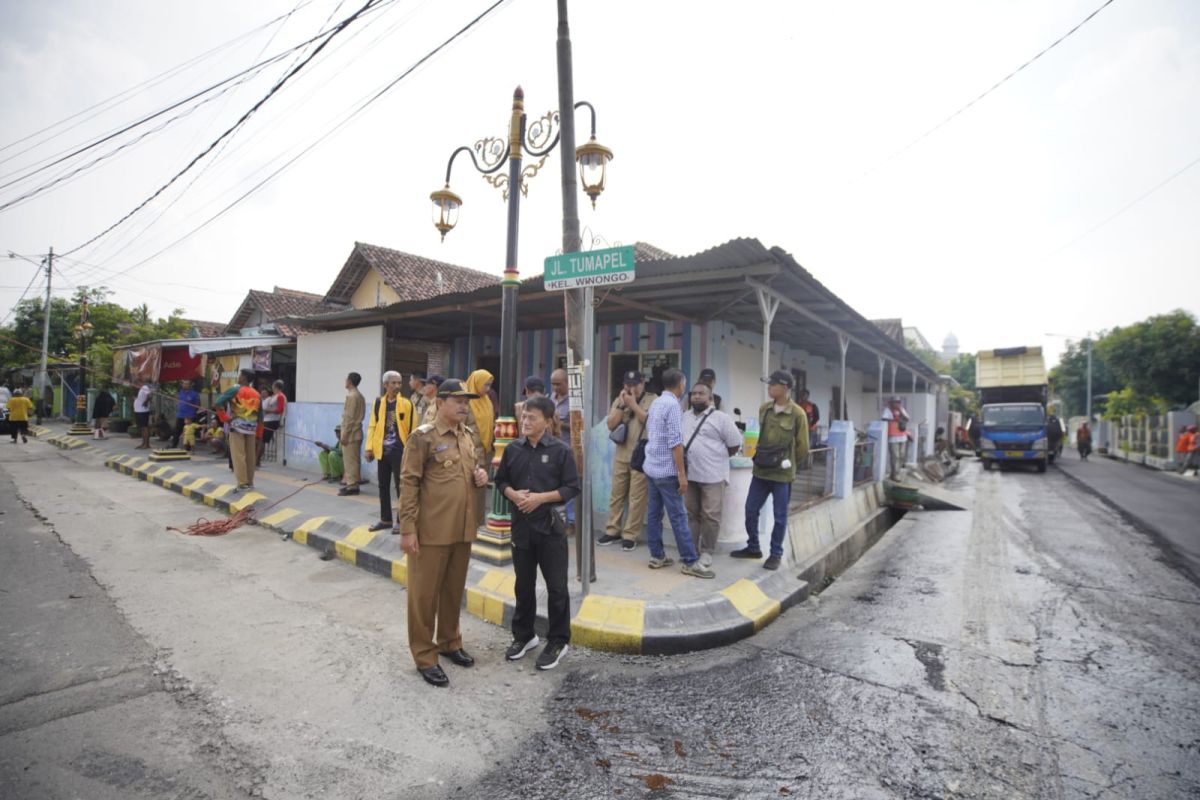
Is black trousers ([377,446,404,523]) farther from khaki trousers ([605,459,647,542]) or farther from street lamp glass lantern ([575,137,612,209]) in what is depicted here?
street lamp glass lantern ([575,137,612,209])

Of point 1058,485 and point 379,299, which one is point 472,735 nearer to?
point 1058,485

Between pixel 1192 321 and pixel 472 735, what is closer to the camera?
pixel 472 735

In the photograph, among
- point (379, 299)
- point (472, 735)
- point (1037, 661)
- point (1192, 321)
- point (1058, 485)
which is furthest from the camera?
point (1192, 321)

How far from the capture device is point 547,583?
3.76m

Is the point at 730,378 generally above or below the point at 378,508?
above

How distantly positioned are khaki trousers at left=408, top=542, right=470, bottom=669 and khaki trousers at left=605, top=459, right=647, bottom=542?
2741 millimetres

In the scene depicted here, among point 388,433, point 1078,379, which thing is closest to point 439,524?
point 388,433

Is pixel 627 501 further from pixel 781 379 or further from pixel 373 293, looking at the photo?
pixel 373 293

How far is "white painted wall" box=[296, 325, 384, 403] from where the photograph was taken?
1006 cm

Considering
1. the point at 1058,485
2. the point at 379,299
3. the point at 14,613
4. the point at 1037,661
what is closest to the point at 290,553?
the point at 14,613

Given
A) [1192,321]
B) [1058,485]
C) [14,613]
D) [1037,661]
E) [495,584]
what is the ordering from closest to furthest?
[1037,661] → [14,613] → [495,584] → [1058,485] → [1192,321]

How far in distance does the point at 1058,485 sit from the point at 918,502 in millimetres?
6632

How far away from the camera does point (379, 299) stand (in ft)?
64.6

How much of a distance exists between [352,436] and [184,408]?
8.22 metres
